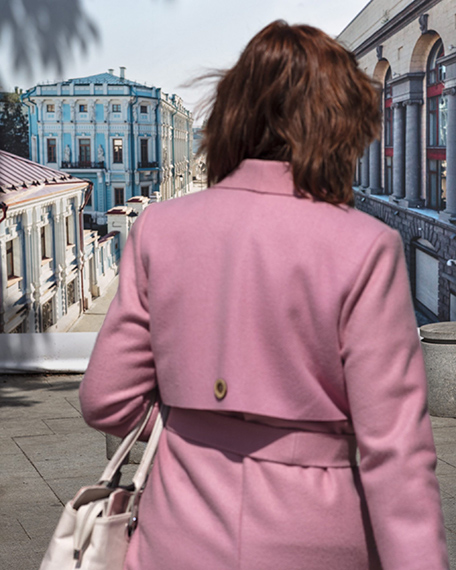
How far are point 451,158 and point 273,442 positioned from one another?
6657 mm

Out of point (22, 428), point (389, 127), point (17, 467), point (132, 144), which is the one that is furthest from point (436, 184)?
point (17, 467)

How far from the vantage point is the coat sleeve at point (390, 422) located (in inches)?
55.9

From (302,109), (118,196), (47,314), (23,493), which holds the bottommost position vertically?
(23,493)

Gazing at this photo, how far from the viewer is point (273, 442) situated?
150 centimetres

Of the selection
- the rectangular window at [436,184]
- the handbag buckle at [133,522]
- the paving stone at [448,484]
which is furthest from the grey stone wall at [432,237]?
the handbag buckle at [133,522]

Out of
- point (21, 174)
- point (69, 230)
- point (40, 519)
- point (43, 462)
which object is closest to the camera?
point (40, 519)

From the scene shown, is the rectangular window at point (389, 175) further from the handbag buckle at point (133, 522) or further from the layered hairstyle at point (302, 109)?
the handbag buckle at point (133, 522)

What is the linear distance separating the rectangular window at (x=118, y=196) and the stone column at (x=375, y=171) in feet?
7.96

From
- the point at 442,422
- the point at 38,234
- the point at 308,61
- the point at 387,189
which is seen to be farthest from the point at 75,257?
the point at 308,61

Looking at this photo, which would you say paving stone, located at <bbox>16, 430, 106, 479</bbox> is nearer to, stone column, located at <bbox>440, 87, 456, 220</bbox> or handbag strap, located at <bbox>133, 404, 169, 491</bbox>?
stone column, located at <bbox>440, 87, 456, 220</bbox>

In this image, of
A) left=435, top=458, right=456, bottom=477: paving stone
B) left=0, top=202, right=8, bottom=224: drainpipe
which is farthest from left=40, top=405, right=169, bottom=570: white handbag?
left=0, top=202, right=8, bottom=224: drainpipe

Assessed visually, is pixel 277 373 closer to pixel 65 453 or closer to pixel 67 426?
pixel 65 453

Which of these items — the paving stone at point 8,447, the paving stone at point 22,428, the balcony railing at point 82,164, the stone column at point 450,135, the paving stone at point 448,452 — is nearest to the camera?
the paving stone at point 448,452

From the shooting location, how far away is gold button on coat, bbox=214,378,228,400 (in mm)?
1508
